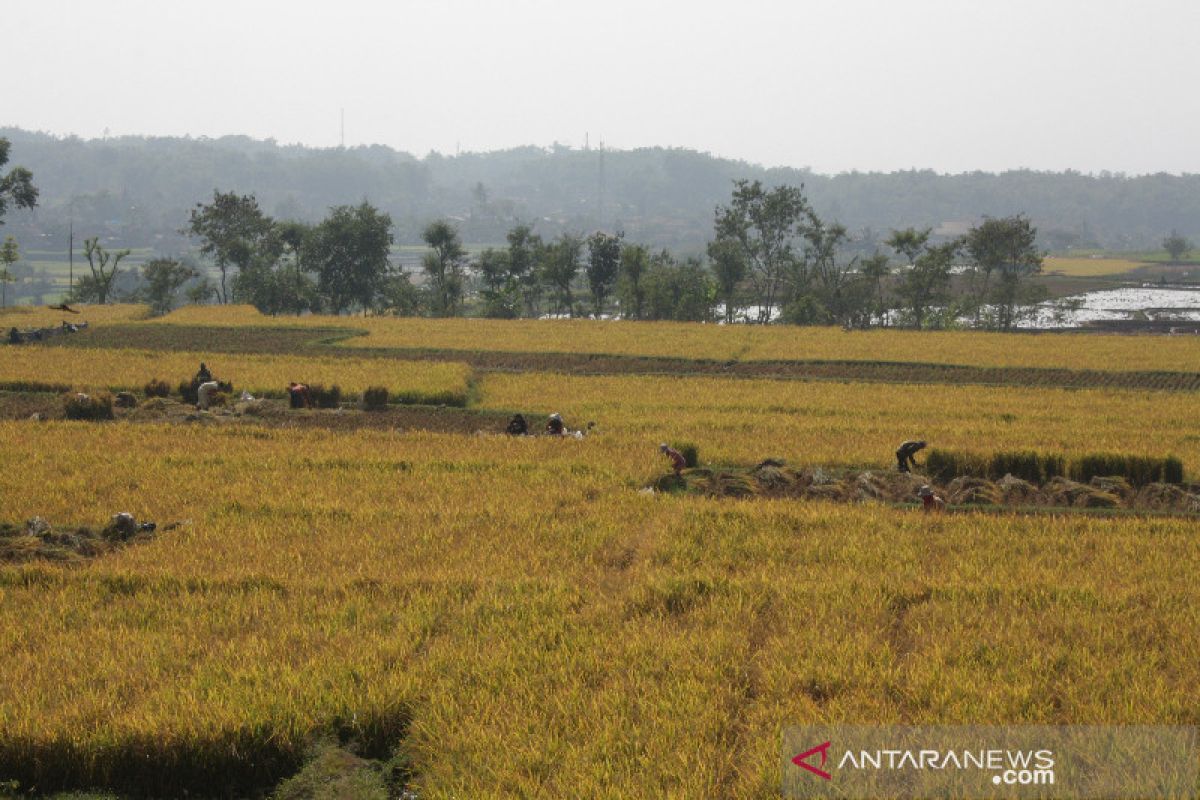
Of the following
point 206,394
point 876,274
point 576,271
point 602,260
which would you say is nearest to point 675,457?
point 206,394

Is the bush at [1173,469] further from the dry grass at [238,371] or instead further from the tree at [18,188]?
the tree at [18,188]

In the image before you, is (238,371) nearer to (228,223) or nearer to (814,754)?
(814,754)

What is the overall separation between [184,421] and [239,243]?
130 ft

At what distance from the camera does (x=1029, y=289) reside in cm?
5675

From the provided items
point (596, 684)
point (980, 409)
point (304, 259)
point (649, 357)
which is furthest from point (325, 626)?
point (304, 259)

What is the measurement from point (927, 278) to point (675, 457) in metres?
40.8

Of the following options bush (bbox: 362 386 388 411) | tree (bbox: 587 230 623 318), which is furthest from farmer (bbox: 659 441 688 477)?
tree (bbox: 587 230 623 318)

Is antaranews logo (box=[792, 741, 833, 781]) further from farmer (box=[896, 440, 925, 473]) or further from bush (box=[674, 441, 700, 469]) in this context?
bush (box=[674, 441, 700, 469])

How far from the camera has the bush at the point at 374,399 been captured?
20.6m

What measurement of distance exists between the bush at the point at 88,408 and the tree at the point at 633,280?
34.6 meters

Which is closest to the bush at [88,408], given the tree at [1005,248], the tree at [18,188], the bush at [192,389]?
the bush at [192,389]

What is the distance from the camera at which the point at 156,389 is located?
21359 millimetres

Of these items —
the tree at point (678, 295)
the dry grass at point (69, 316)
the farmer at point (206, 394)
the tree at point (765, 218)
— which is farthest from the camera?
the tree at point (765, 218)

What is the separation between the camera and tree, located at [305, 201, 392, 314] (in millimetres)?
50906
